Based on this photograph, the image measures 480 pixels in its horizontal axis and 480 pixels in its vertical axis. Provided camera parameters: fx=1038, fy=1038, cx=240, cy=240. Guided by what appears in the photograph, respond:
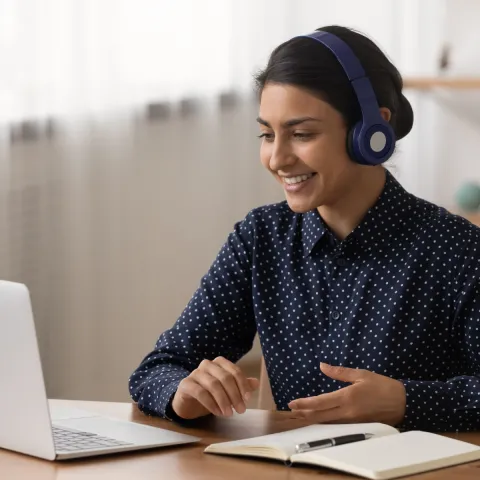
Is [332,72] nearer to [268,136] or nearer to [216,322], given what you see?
[268,136]

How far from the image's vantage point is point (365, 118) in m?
1.59

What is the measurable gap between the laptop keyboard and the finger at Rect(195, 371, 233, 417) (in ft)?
0.51

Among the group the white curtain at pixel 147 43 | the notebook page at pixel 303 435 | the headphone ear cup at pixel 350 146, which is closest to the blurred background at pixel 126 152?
the white curtain at pixel 147 43

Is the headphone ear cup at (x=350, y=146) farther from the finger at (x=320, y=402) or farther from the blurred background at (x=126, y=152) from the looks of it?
the blurred background at (x=126, y=152)

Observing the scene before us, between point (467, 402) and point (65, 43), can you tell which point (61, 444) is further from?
point (65, 43)

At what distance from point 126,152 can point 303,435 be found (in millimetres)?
1875

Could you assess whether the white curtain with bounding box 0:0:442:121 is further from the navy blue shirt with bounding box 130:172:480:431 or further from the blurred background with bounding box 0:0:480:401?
the navy blue shirt with bounding box 130:172:480:431

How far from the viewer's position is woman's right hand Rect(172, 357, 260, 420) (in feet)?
4.46

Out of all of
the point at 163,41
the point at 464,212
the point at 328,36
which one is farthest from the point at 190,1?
the point at 328,36

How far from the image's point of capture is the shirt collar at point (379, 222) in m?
1.66

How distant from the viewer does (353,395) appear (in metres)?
1.35

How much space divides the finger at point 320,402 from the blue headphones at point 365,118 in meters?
0.42

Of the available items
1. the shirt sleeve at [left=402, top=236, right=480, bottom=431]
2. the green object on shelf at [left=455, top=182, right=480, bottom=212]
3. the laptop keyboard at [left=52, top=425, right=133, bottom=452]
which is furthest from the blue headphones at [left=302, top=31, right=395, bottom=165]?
the green object on shelf at [left=455, top=182, right=480, bottom=212]

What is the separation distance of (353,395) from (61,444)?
379 mm
